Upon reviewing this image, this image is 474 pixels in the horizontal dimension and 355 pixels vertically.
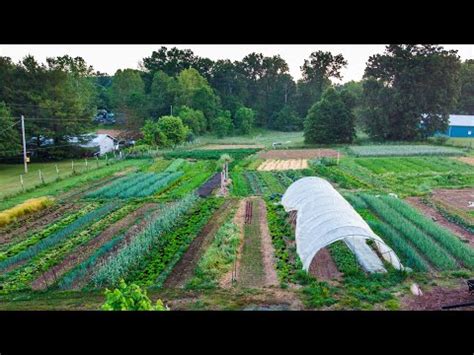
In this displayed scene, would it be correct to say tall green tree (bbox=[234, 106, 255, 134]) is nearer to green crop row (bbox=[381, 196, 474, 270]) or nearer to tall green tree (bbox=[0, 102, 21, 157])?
tall green tree (bbox=[0, 102, 21, 157])

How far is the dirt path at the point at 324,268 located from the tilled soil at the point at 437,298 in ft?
3.67

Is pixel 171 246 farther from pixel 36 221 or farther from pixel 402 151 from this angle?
pixel 402 151

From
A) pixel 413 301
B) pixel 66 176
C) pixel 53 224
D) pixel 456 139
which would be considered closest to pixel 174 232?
pixel 53 224

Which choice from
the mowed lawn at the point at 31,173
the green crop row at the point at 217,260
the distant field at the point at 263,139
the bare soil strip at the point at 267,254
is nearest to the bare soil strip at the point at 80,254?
the green crop row at the point at 217,260

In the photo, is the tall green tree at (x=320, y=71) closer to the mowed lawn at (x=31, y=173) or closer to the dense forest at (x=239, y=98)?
the dense forest at (x=239, y=98)

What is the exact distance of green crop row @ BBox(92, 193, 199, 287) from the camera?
20.5 ft

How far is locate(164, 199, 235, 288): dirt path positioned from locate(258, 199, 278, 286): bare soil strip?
97cm

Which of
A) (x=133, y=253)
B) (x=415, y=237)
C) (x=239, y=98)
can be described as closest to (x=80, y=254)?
(x=133, y=253)

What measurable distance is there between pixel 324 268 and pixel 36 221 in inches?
289

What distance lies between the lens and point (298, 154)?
22.8 meters

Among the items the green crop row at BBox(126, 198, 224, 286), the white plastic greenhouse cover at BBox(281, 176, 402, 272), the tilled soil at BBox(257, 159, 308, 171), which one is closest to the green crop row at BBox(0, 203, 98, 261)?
the green crop row at BBox(126, 198, 224, 286)

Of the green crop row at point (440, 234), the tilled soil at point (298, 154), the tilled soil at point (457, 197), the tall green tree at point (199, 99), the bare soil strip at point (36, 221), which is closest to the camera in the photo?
the green crop row at point (440, 234)

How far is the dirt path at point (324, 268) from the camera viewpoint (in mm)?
6275
